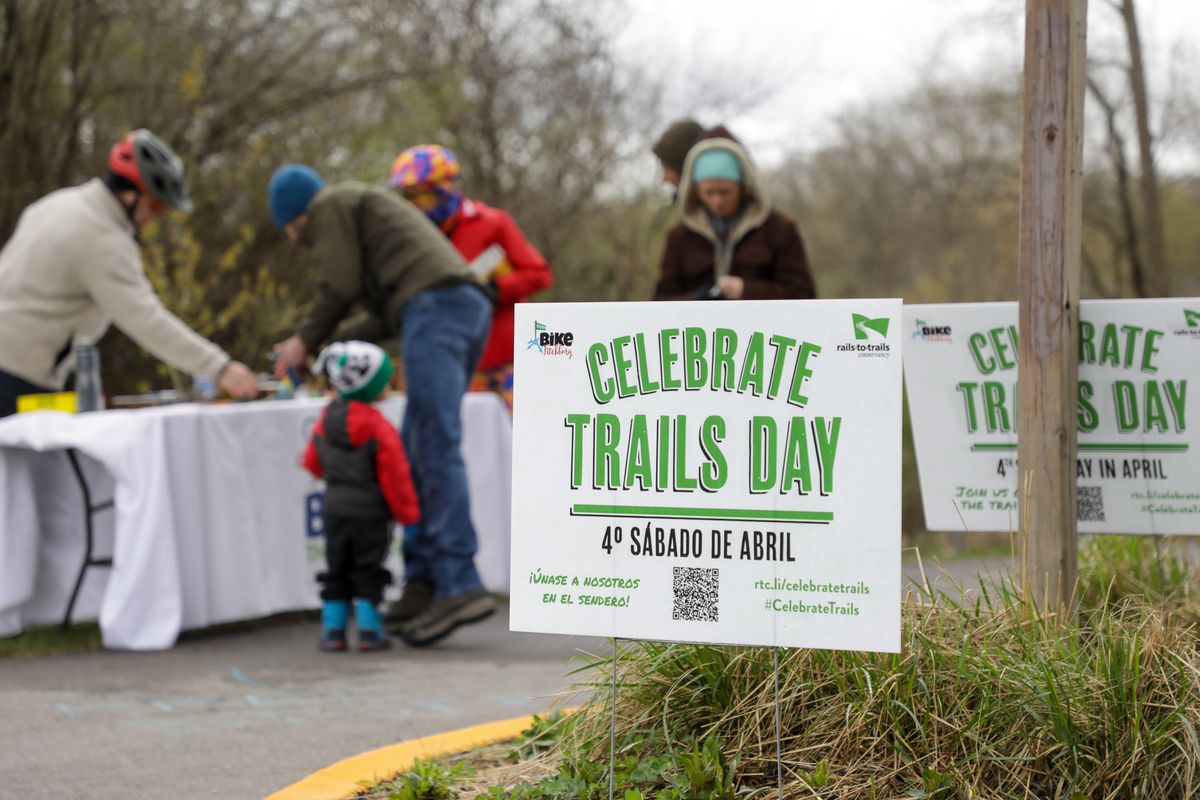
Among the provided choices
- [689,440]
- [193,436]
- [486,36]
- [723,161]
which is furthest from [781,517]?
[486,36]

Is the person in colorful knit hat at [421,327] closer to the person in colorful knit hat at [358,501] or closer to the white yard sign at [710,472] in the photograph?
the person in colorful knit hat at [358,501]

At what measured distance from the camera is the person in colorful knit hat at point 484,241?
24.2 feet

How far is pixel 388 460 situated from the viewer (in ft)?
20.5

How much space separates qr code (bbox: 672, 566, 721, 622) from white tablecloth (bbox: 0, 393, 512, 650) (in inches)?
151

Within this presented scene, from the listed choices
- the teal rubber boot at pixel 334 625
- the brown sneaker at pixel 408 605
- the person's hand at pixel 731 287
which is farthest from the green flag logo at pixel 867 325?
the brown sneaker at pixel 408 605

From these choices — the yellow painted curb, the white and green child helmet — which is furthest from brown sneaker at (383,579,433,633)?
the yellow painted curb

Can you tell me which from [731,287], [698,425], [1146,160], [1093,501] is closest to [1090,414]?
[1093,501]

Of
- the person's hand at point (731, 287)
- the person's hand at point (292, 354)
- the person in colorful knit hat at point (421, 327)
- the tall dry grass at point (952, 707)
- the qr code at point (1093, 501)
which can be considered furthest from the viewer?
the person's hand at point (292, 354)

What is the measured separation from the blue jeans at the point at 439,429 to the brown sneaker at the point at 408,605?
162 millimetres

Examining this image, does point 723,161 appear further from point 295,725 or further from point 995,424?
point 295,725

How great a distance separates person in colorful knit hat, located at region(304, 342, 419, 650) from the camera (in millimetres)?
6258

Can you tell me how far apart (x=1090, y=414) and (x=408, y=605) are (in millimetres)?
3470

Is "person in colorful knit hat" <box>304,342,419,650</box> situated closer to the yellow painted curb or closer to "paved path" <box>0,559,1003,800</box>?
"paved path" <box>0,559,1003,800</box>

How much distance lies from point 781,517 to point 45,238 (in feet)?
15.5
